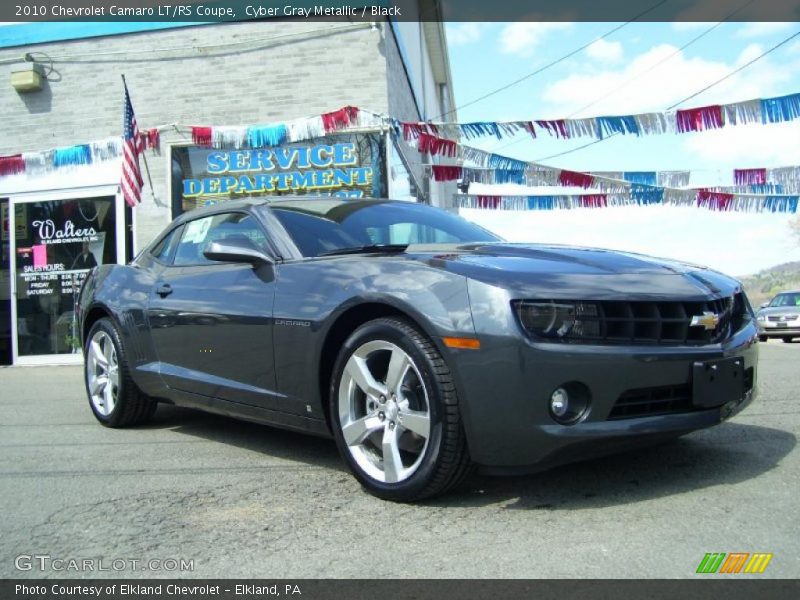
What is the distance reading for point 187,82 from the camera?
34.6 ft

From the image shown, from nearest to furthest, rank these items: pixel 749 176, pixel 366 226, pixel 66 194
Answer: pixel 366 226 < pixel 66 194 < pixel 749 176

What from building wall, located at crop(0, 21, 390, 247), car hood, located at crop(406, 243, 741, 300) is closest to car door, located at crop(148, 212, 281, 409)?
car hood, located at crop(406, 243, 741, 300)

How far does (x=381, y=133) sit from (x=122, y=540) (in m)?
7.92

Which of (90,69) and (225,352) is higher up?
(90,69)

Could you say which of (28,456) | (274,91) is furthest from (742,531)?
(274,91)

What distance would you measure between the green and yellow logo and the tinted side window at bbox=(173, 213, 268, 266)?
2.72 metres

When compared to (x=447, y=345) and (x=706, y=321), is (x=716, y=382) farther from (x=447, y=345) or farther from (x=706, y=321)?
(x=447, y=345)

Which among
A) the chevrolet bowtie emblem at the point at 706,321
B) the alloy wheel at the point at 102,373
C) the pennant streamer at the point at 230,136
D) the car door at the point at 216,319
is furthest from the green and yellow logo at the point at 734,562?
the pennant streamer at the point at 230,136

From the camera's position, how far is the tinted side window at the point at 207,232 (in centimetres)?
415

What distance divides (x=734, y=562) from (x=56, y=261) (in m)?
10.9

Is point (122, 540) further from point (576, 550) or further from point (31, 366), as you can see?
point (31, 366)

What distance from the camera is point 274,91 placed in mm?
10250

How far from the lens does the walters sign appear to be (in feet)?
32.7

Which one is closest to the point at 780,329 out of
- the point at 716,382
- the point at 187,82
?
the point at 187,82
